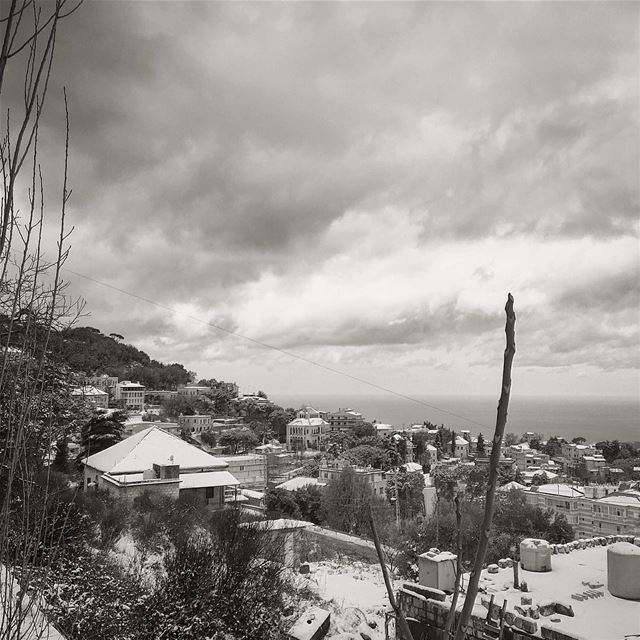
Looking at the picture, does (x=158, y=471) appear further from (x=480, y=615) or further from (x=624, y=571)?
(x=624, y=571)

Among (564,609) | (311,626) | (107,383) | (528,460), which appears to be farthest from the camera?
(528,460)

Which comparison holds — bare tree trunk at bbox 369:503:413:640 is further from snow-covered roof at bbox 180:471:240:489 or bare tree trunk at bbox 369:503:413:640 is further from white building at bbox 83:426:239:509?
snow-covered roof at bbox 180:471:240:489

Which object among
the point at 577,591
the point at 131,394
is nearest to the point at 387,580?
the point at 577,591

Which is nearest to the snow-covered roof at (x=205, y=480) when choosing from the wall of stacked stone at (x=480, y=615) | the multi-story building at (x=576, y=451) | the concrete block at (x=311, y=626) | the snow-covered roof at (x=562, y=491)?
the concrete block at (x=311, y=626)

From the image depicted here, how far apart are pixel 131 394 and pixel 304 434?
24368mm

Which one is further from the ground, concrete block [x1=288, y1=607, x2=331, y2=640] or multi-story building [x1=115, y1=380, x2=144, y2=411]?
multi-story building [x1=115, y1=380, x2=144, y2=411]

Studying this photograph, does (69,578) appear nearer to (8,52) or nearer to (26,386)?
(26,386)

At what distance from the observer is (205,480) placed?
1903 cm

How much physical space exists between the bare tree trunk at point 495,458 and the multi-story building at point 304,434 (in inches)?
2475

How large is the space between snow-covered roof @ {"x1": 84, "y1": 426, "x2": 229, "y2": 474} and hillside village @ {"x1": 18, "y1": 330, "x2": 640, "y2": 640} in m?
0.07

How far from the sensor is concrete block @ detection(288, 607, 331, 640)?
7.12 m

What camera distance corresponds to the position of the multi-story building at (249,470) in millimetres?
34156

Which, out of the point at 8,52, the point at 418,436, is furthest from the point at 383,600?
the point at 418,436

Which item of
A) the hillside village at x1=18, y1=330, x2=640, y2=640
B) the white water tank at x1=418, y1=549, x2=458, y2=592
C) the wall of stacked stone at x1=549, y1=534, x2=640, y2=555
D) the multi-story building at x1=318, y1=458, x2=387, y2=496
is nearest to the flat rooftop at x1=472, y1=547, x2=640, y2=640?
the hillside village at x1=18, y1=330, x2=640, y2=640
